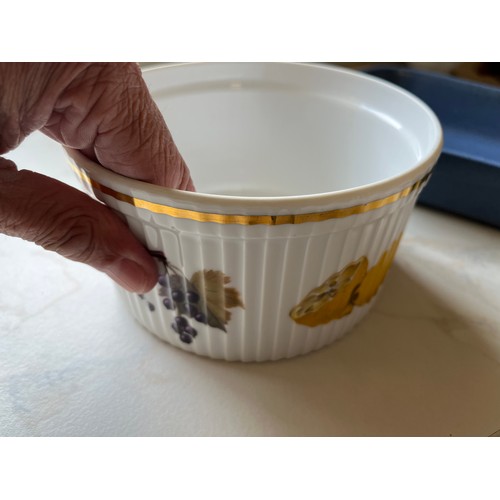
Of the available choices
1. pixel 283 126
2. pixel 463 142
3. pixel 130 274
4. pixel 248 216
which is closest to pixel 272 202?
pixel 248 216

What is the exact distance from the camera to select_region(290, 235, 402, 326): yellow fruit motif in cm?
38

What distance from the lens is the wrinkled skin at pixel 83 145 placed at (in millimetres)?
297

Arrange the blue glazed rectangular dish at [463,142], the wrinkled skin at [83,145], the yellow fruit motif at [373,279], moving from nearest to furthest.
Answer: the wrinkled skin at [83,145] → the yellow fruit motif at [373,279] → the blue glazed rectangular dish at [463,142]

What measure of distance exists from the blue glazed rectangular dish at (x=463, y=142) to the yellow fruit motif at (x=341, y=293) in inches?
7.0

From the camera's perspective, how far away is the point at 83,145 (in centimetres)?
33

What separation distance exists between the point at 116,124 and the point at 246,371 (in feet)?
0.70

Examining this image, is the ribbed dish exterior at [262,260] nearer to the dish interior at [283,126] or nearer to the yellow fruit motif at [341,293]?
the yellow fruit motif at [341,293]

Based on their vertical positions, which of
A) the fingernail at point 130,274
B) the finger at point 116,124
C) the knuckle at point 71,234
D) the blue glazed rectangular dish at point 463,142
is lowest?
the blue glazed rectangular dish at point 463,142

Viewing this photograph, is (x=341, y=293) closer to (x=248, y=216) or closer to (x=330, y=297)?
(x=330, y=297)

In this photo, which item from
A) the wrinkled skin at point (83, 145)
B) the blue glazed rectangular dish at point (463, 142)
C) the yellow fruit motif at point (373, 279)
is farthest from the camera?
the blue glazed rectangular dish at point (463, 142)

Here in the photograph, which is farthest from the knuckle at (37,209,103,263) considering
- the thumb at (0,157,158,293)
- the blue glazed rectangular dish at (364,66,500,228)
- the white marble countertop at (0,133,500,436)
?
the blue glazed rectangular dish at (364,66,500,228)

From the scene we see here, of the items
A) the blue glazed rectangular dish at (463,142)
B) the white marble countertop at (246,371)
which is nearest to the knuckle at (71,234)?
the white marble countertop at (246,371)

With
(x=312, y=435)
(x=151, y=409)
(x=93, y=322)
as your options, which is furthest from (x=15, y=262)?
(x=312, y=435)

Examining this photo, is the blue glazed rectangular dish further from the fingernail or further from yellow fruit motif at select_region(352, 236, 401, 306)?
the fingernail
